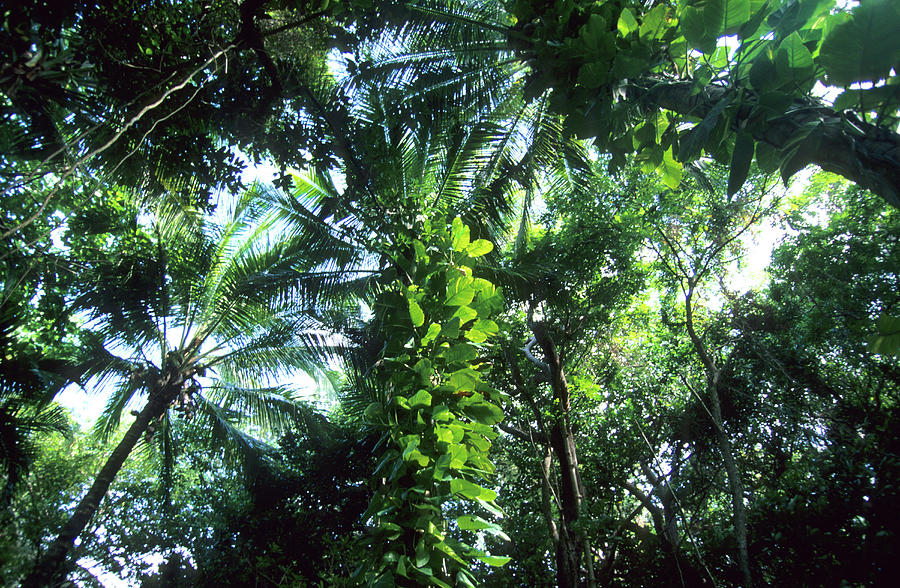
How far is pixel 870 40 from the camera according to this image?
1.12 m

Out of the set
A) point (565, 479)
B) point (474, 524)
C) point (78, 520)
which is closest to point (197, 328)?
point (78, 520)

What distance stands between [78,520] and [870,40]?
8.48m

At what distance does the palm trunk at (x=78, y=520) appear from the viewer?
207 inches

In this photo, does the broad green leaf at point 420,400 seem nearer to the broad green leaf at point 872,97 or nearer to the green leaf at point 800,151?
the green leaf at point 800,151

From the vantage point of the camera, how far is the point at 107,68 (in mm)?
2691

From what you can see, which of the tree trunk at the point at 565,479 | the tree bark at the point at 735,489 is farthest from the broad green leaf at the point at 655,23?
the tree bark at the point at 735,489

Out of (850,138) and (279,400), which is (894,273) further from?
(279,400)

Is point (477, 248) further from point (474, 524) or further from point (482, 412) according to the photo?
point (474, 524)

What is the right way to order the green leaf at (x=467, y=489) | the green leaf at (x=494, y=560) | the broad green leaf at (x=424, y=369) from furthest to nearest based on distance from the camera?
the broad green leaf at (x=424, y=369) → the green leaf at (x=467, y=489) → the green leaf at (x=494, y=560)

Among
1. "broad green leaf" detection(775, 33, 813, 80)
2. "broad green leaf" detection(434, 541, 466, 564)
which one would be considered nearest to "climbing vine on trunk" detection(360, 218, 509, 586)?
"broad green leaf" detection(434, 541, 466, 564)

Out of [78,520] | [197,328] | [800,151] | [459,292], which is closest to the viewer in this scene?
[800,151]

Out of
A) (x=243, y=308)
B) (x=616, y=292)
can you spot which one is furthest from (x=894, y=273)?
(x=243, y=308)

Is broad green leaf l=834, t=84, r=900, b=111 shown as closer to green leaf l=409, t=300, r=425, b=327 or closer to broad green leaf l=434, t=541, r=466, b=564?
green leaf l=409, t=300, r=425, b=327

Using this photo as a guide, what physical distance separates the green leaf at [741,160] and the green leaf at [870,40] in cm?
25
